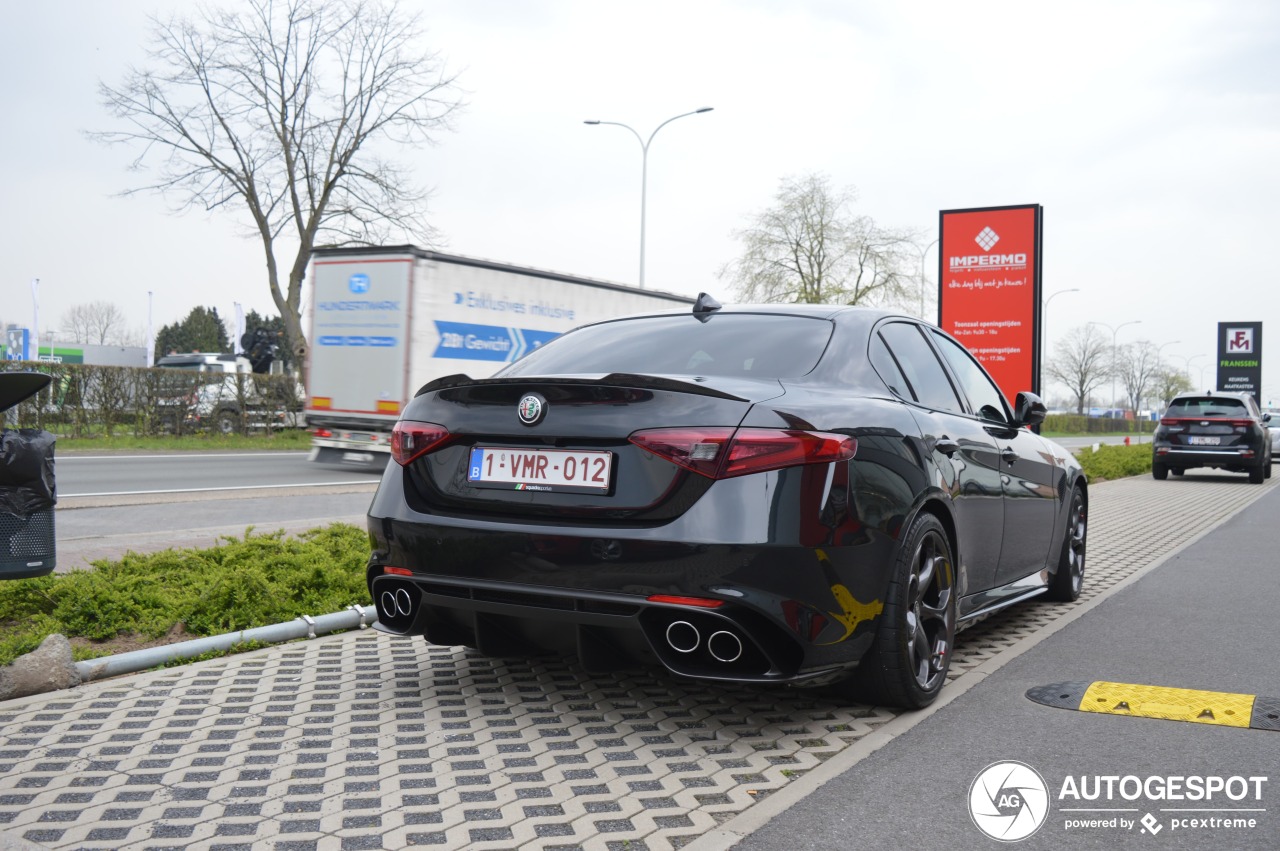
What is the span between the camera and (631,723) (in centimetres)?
392

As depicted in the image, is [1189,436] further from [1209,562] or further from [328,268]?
[328,268]

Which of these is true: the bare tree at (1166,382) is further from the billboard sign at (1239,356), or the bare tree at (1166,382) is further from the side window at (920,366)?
the side window at (920,366)

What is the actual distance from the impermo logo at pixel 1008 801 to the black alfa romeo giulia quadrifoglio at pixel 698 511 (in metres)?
0.55

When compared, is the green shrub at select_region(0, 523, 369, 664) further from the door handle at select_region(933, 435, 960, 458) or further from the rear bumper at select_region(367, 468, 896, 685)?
the door handle at select_region(933, 435, 960, 458)

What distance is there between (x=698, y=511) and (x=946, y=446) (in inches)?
56.8

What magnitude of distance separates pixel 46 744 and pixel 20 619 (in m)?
1.96

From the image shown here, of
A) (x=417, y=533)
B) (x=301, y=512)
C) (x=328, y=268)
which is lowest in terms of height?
(x=301, y=512)

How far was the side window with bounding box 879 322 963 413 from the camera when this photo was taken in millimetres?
4641

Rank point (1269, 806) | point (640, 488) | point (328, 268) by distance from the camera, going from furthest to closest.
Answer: point (328, 268), point (640, 488), point (1269, 806)

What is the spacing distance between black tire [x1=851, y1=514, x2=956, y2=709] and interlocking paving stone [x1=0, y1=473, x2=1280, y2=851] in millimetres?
165

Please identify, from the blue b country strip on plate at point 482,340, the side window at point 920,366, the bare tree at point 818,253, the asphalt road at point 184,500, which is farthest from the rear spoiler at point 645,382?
the bare tree at point 818,253

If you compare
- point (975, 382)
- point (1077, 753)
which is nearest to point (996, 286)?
point (975, 382)

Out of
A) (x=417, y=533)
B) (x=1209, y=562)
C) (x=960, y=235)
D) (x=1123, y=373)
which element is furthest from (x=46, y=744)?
(x=1123, y=373)

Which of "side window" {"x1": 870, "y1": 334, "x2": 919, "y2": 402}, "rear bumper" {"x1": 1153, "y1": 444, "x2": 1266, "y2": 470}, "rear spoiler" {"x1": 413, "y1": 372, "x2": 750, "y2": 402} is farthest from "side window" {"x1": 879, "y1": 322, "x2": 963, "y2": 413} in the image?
"rear bumper" {"x1": 1153, "y1": 444, "x2": 1266, "y2": 470}
